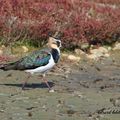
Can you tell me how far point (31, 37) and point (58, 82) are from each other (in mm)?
4343

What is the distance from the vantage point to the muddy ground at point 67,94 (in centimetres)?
A: 998

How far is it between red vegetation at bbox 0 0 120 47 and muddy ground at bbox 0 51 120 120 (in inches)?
73.0

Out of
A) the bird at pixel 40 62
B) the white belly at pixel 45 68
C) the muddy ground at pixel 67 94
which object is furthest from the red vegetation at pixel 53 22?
the white belly at pixel 45 68

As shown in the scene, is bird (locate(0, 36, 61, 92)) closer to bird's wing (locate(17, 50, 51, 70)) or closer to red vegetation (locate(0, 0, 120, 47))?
bird's wing (locate(17, 50, 51, 70))

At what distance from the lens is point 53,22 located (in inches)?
687

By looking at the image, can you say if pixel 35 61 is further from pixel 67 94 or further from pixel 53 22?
pixel 53 22

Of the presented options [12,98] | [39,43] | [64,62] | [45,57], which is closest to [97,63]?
[64,62]

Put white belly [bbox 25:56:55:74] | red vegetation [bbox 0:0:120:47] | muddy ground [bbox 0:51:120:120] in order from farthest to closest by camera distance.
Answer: red vegetation [bbox 0:0:120:47]
white belly [bbox 25:56:55:74]
muddy ground [bbox 0:51:120:120]

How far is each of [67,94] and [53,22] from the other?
5.98 m

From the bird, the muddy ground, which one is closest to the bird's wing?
the bird

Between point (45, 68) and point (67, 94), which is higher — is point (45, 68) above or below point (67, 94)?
above

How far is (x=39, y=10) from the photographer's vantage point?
17766 millimetres

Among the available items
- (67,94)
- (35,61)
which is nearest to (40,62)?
(35,61)

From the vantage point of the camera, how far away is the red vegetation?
1695 centimetres
